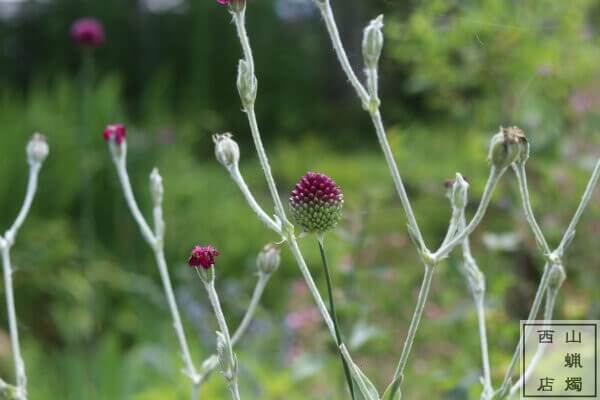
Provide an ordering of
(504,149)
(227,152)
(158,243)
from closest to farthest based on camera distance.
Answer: (504,149) → (227,152) → (158,243)

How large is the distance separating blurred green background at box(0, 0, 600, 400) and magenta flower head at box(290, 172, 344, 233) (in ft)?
0.71

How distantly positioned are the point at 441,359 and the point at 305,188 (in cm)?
172

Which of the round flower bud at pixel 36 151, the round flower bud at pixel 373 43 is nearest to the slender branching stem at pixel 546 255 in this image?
the round flower bud at pixel 373 43

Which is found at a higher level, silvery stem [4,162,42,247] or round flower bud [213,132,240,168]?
round flower bud [213,132,240,168]

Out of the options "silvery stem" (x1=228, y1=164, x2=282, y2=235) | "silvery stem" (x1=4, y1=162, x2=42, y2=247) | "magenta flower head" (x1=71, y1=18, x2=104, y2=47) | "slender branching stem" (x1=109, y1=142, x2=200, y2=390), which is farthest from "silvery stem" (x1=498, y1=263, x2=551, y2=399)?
"magenta flower head" (x1=71, y1=18, x2=104, y2=47)

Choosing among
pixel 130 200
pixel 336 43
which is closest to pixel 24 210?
pixel 130 200

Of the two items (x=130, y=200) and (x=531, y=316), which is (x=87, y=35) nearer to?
(x=130, y=200)

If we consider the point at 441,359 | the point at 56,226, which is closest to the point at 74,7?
the point at 56,226

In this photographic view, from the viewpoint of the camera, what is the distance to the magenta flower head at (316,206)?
0.71 meters

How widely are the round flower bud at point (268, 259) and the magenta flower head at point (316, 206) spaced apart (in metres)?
0.15

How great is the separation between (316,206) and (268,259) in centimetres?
17

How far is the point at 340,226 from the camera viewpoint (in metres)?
2.06

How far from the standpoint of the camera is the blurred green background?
191 cm

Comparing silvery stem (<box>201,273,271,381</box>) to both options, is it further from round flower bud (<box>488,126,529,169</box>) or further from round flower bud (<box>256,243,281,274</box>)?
round flower bud (<box>488,126,529,169</box>)
